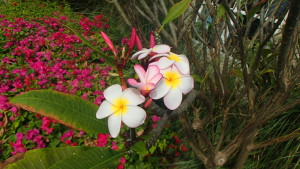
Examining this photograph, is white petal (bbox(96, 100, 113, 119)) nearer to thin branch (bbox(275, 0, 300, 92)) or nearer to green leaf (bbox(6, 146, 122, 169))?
green leaf (bbox(6, 146, 122, 169))

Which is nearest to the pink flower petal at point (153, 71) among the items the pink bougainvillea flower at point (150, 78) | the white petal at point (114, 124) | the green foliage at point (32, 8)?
the pink bougainvillea flower at point (150, 78)

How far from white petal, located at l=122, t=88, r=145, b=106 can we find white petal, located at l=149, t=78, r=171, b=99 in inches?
1.1

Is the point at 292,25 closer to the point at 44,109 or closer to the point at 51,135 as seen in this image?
the point at 44,109

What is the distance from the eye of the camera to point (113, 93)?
60cm

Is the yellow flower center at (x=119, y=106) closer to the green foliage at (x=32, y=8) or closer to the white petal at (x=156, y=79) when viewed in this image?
the white petal at (x=156, y=79)

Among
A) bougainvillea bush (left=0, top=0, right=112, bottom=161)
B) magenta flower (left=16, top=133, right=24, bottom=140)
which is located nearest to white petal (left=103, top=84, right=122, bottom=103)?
bougainvillea bush (left=0, top=0, right=112, bottom=161)

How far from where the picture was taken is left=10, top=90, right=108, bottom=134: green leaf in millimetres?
703

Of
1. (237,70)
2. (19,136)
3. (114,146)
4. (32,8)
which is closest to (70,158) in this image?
(237,70)

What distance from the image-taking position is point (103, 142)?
1748 mm

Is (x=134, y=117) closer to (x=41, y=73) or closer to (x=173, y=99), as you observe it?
(x=173, y=99)

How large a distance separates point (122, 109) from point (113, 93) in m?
0.04

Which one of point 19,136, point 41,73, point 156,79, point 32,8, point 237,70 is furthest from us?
point 32,8

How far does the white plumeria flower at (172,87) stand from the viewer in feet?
1.83

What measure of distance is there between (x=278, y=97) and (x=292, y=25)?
0.53 metres
